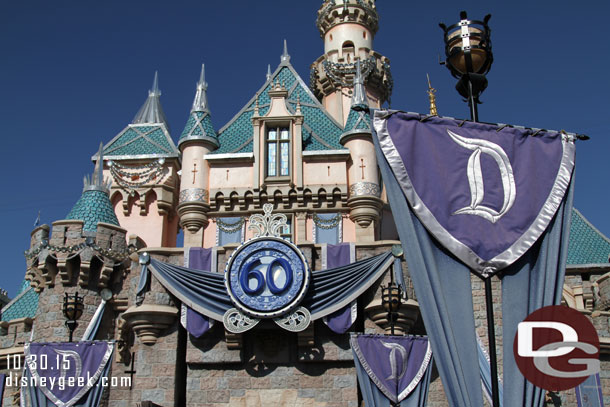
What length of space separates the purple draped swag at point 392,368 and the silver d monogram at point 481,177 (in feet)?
20.3

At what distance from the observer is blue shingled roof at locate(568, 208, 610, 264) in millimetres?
22141

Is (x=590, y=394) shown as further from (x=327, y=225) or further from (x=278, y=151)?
(x=278, y=151)

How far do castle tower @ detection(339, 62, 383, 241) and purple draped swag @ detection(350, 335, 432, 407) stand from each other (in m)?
6.97

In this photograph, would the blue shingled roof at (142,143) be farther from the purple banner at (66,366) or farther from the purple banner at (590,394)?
the purple banner at (590,394)

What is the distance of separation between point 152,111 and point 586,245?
1829 centimetres

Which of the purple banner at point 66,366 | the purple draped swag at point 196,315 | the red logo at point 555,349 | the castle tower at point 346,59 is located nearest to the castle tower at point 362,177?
the castle tower at point 346,59

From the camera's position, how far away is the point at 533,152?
890cm

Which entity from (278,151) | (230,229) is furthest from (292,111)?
(230,229)

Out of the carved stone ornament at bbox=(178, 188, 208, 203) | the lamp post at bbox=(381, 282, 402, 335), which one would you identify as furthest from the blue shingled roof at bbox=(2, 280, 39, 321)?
the lamp post at bbox=(381, 282, 402, 335)

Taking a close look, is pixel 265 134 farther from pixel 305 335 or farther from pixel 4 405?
pixel 4 405

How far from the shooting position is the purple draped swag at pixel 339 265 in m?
15.0

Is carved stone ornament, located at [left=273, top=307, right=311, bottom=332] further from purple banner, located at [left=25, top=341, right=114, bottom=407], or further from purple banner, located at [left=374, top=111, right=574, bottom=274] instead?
purple banner, located at [left=374, top=111, right=574, bottom=274]

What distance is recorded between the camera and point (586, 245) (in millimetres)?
22781

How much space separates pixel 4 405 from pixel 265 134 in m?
11.6
